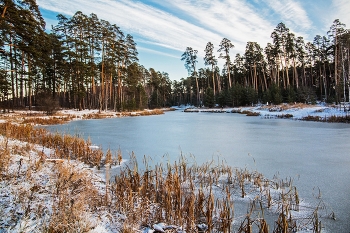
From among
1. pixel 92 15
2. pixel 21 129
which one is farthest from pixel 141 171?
pixel 92 15

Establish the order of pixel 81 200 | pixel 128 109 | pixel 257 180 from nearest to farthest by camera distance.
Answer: pixel 81 200, pixel 257 180, pixel 128 109

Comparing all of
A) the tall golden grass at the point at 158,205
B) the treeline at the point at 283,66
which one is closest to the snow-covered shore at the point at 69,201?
the tall golden grass at the point at 158,205

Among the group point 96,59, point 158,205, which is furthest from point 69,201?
point 96,59

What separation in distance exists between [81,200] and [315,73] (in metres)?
52.6

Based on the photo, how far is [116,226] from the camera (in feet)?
6.62

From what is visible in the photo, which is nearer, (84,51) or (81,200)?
(81,200)

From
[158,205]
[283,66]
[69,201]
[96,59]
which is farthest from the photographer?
[283,66]

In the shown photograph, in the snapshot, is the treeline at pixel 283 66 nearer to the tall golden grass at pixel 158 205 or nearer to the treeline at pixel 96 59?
the treeline at pixel 96 59

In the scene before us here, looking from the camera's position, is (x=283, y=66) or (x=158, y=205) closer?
(x=158, y=205)

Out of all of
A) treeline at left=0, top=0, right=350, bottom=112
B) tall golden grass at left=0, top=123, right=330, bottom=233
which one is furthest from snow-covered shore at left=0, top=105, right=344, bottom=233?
treeline at left=0, top=0, right=350, bottom=112

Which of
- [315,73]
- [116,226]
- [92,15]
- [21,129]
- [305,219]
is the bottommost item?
[305,219]

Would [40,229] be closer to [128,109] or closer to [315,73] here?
[128,109]

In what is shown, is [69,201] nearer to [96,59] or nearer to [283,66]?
[96,59]

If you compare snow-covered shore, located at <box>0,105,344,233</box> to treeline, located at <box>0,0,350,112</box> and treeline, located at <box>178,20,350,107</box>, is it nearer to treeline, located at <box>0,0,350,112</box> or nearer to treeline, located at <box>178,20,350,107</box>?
treeline, located at <box>0,0,350,112</box>
